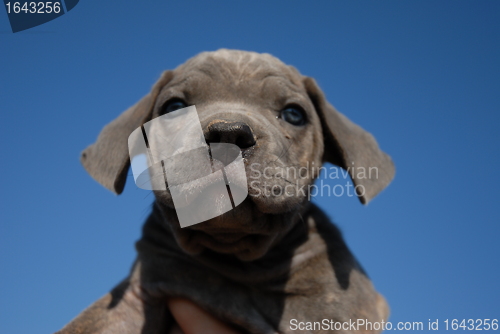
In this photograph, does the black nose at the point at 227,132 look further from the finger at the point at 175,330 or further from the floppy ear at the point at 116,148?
the finger at the point at 175,330

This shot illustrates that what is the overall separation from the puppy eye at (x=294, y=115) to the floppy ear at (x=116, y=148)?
1.36 meters

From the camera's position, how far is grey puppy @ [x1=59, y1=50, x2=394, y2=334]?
13.5ft

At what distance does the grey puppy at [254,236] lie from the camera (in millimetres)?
4109

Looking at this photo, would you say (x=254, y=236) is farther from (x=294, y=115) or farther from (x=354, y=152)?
(x=354, y=152)

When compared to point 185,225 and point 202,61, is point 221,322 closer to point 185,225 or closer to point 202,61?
point 185,225

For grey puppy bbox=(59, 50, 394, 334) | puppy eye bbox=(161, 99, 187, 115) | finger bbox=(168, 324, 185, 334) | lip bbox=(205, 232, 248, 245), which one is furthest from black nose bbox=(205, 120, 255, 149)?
finger bbox=(168, 324, 185, 334)

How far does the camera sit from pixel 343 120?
17.5 ft

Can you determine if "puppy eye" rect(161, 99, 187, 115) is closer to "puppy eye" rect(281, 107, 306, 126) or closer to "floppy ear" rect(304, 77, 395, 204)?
"puppy eye" rect(281, 107, 306, 126)

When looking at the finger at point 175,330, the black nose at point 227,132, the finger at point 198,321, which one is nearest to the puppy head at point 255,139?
the black nose at point 227,132

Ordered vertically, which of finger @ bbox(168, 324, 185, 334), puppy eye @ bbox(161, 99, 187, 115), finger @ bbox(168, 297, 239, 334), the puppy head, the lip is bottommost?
finger @ bbox(168, 324, 185, 334)

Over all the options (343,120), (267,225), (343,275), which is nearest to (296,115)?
(343,120)

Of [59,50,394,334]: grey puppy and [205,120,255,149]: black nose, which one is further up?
[205,120,255,149]: black nose

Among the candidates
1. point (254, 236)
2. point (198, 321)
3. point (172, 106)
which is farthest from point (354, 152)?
point (198, 321)

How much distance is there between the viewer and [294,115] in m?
4.74
